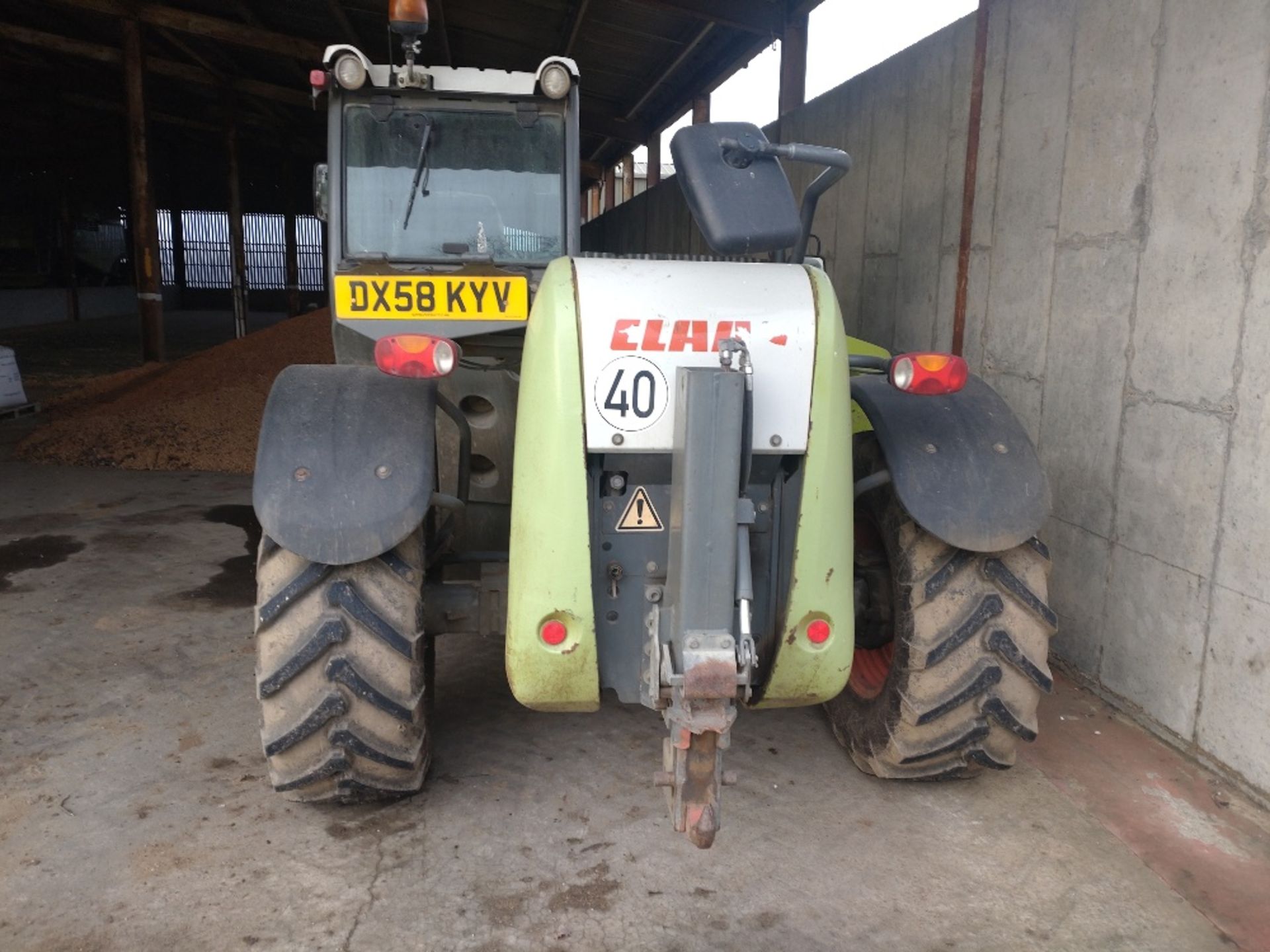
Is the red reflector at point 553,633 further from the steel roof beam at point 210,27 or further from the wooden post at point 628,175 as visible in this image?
the wooden post at point 628,175

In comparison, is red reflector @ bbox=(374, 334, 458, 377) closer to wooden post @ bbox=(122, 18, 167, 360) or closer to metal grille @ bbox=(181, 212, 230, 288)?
wooden post @ bbox=(122, 18, 167, 360)

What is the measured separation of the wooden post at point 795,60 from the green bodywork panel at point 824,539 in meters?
7.11

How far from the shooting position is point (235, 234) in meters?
19.8

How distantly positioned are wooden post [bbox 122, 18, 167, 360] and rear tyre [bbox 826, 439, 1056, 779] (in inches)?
510

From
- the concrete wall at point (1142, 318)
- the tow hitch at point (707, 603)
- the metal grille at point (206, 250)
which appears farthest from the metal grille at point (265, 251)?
the tow hitch at point (707, 603)

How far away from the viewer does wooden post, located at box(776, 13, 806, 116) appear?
9242 millimetres

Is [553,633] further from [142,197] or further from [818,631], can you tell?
[142,197]

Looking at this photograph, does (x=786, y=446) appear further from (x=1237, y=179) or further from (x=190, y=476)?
(x=190, y=476)

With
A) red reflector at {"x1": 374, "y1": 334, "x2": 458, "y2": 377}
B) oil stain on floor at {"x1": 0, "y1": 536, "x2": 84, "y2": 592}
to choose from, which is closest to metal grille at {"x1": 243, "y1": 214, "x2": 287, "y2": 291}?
oil stain on floor at {"x1": 0, "y1": 536, "x2": 84, "y2": 592}

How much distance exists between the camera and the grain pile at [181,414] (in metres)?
8.56

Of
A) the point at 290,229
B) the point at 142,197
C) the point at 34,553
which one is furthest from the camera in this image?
the point at 290,229

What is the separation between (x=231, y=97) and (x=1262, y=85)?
59.9 ft

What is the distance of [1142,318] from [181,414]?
8.07 meters

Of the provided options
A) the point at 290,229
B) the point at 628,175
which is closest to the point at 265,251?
the point at 290,229
